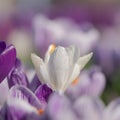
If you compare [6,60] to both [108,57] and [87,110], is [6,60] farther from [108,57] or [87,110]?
[108,57]

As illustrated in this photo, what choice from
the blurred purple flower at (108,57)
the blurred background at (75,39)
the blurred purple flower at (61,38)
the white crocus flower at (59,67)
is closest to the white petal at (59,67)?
the white crocus flower at (59,67)

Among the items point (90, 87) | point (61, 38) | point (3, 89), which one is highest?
point (3, 89)

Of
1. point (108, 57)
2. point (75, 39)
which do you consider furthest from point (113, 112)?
point (75, 39)

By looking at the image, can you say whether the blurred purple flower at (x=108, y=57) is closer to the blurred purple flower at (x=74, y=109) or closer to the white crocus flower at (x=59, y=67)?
the white crocus flower at (x=59, y=67)

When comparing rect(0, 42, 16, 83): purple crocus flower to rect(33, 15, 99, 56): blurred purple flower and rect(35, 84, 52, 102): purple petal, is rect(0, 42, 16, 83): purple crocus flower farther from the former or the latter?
rect(33, 15, 99, 56): blurred purple flower

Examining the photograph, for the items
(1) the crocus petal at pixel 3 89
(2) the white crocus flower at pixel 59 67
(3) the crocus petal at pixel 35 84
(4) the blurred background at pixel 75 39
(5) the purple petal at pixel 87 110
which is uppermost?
(5) the purple petal at pixel 87 110

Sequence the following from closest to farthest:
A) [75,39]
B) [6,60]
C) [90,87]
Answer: [6,60]
[90,87]
[75,39]

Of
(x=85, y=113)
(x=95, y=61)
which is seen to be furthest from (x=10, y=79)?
(x=95, y=61)

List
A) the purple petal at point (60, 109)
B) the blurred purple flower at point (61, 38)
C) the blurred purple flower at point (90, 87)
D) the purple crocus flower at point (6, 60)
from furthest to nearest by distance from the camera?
the blurred purple flower at point (61, 38) → the blurred purple flower at point (90, 87) → the purple crocus flower at point (6, 60) → the purple petal at point (60, 109)

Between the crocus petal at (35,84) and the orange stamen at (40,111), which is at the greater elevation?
the orange stamen at (40,111)
